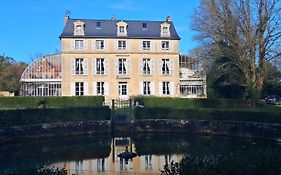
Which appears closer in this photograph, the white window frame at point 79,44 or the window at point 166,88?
the white window frame at point 79,44

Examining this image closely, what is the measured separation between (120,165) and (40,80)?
2720cm

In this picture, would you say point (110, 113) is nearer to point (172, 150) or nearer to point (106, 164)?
point (172, 150)

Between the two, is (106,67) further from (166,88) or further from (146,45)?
(166,88)

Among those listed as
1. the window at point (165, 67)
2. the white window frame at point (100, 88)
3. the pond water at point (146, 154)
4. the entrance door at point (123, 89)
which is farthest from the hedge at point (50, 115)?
the window at point (165, 67)

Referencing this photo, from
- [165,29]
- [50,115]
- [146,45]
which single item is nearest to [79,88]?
[146,45]

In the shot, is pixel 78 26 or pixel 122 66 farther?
pixel 122 66

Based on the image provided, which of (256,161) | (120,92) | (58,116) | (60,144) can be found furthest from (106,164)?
(120,92)

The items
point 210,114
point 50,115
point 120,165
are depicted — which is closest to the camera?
point 120,165

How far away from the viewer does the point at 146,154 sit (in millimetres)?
15250

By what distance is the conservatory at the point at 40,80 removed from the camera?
125 ft

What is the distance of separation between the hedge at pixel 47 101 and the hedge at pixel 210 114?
310 inches

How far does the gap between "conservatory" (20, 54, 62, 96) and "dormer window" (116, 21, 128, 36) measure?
8.16 m

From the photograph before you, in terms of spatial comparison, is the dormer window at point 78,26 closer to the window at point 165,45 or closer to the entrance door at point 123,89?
the entrance door at point 123,89

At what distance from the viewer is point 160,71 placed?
129 ft
